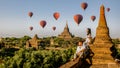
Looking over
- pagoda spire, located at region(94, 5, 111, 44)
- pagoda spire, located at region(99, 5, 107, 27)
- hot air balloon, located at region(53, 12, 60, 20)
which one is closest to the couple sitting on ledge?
pagoda spire, located at region(94, 5, 111, 44)

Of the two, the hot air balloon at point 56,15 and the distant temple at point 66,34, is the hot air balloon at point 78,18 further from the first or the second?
the distant temple at point 66,34

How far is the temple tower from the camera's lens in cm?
1149

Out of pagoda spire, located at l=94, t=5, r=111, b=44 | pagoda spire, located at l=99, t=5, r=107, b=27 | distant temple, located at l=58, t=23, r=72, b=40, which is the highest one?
distant temple, located at l=58, t=23, r=72, b=40

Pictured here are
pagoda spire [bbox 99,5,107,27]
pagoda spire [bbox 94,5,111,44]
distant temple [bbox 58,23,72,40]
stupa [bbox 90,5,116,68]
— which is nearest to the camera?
stupa [bbox 90,5,116,68]

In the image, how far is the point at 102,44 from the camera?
38.9ft

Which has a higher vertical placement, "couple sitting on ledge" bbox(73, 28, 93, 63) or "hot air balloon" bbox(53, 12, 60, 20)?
"hot air balloon" bbox(53, 12, 60, 20)

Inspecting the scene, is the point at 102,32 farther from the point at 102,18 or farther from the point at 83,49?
the point at 83,49

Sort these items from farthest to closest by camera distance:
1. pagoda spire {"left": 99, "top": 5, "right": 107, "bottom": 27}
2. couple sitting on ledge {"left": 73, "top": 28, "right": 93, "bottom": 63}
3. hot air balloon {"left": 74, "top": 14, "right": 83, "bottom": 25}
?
hot air balloon {"left": 74, "top": 14, "right": 83, "bottom": 25}
pagoda spire {"left": 99, "top": 5, "right": 107, "bottom": 27}
couple sitting on ledge {"left": 73, "top": 28, "right": 93, "bottom": 63}

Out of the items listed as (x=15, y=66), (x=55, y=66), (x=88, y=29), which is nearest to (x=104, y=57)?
(x=88, y=29)

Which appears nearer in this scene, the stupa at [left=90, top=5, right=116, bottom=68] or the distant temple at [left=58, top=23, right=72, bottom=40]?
the stupa at [left=90, top=5, right=116, bottom=68]

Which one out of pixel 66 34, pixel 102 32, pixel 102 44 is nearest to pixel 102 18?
pixel 102 32

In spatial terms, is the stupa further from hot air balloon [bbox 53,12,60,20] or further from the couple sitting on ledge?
hot air balloon [bbox 53,12,60,20]

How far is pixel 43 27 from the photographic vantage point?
47.3 metres

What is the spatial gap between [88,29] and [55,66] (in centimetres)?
2553
